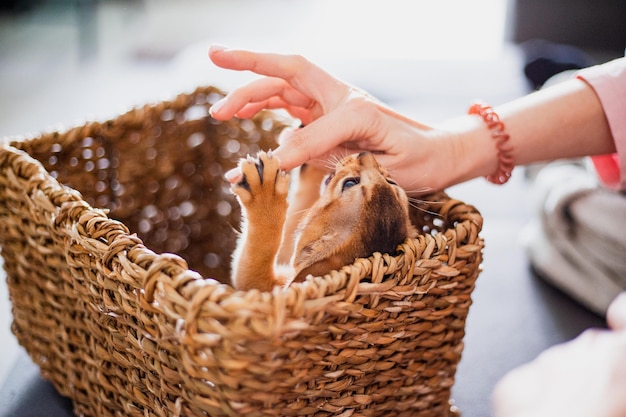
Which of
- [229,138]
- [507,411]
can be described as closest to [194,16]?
[229,138]

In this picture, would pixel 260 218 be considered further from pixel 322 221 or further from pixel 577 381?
pixel 577 381

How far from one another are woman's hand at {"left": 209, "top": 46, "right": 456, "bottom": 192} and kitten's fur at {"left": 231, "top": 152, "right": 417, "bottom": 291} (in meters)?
0.05

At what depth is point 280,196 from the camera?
3.12ft

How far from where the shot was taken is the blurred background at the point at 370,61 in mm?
1263

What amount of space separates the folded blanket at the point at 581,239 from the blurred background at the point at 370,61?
1.6 inches

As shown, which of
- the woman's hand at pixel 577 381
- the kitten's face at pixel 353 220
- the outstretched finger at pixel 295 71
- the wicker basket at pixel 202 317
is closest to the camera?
the woman's hand at pixel 577 381

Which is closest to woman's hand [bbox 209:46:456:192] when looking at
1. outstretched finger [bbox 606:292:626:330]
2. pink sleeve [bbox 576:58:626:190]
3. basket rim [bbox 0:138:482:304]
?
basket rim [bbox 0:138:482:304]

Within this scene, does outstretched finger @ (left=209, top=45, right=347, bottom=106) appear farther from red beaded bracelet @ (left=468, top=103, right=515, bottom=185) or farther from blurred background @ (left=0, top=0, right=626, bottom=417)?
blurred background @ (left=0, top=0, right=626, bottom=417)

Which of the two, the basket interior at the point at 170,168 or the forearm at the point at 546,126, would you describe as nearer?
the forearm at the point at 546,126

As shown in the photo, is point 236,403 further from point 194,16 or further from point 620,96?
point 194,16

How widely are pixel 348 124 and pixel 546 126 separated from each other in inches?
15.1

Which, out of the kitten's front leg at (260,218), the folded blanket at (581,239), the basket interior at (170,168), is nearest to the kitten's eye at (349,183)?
the kitten's front leg at (260,218)

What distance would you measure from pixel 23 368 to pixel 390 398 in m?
0.68

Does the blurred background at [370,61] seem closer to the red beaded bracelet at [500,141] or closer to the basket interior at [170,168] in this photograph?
the basket interior at [170,168]
